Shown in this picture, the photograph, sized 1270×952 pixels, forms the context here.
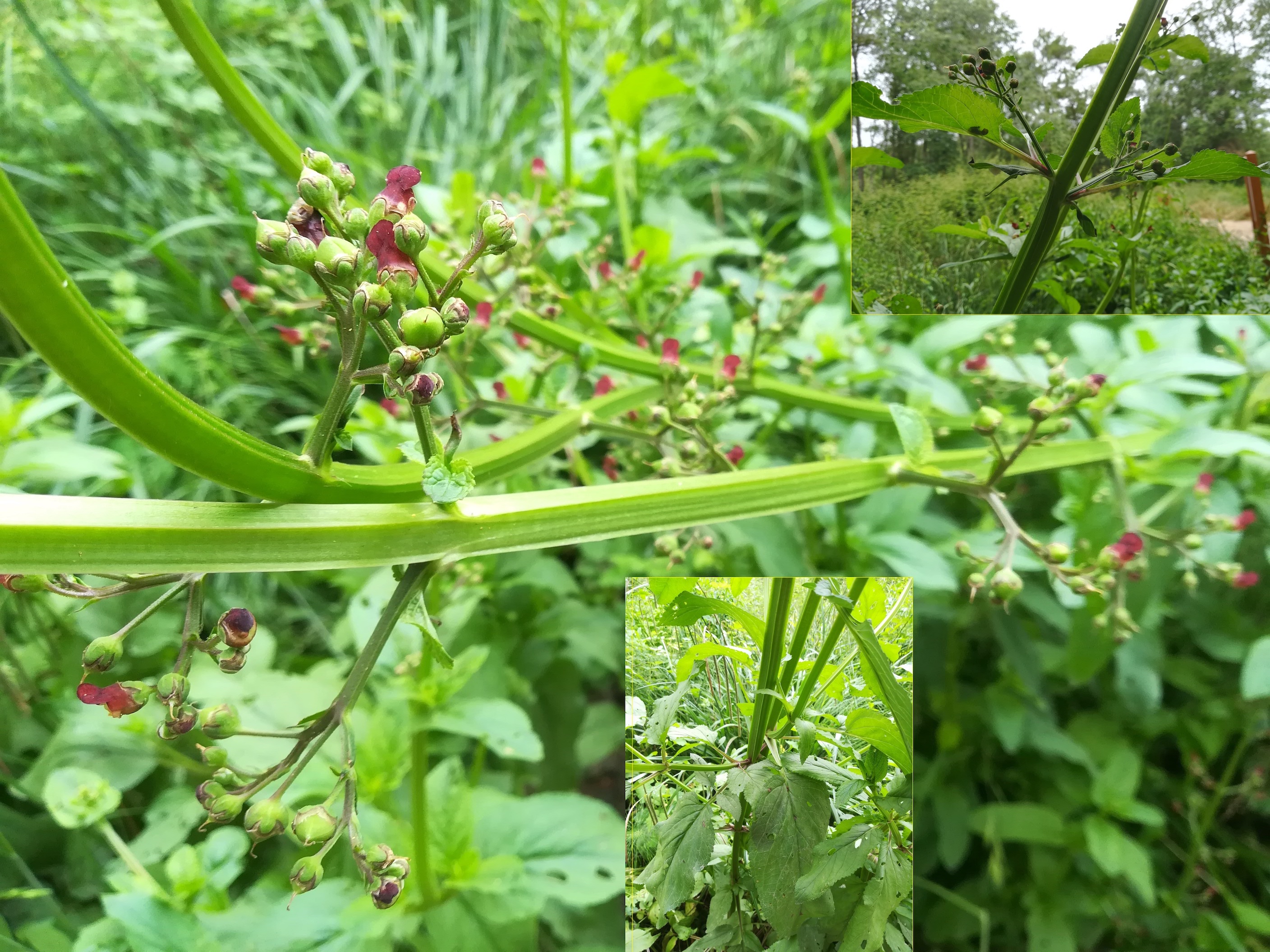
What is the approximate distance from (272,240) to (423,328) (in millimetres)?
74

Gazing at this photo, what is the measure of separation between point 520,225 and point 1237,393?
954 millimetres

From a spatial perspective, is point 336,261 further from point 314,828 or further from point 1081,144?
point 1081,144

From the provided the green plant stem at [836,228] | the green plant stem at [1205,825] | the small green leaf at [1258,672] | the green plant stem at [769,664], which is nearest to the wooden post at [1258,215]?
the green plant stem at [769,664]

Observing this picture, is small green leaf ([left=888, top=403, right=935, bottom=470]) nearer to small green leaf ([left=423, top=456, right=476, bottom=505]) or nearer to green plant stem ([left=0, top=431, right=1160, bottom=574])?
green plant stem ([left=0, top=431, right=1160, bottom=574])

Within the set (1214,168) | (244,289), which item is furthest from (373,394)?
(1214,168)

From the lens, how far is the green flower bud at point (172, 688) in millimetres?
384

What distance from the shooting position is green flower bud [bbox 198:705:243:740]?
0.41 metres

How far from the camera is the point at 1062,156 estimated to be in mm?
440

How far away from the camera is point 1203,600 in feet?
3.67

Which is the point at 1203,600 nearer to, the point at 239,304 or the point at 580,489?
the point at 580,489

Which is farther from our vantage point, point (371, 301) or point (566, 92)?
point (566, 92)

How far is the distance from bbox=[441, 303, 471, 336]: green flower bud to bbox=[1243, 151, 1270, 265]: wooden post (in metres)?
0.42

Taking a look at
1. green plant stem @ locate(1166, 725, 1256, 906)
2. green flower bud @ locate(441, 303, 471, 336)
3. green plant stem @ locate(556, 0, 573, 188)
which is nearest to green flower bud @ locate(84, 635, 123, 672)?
green flower bud @ locate(441, 303, 471, 336)

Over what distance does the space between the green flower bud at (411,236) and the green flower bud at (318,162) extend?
5cm
